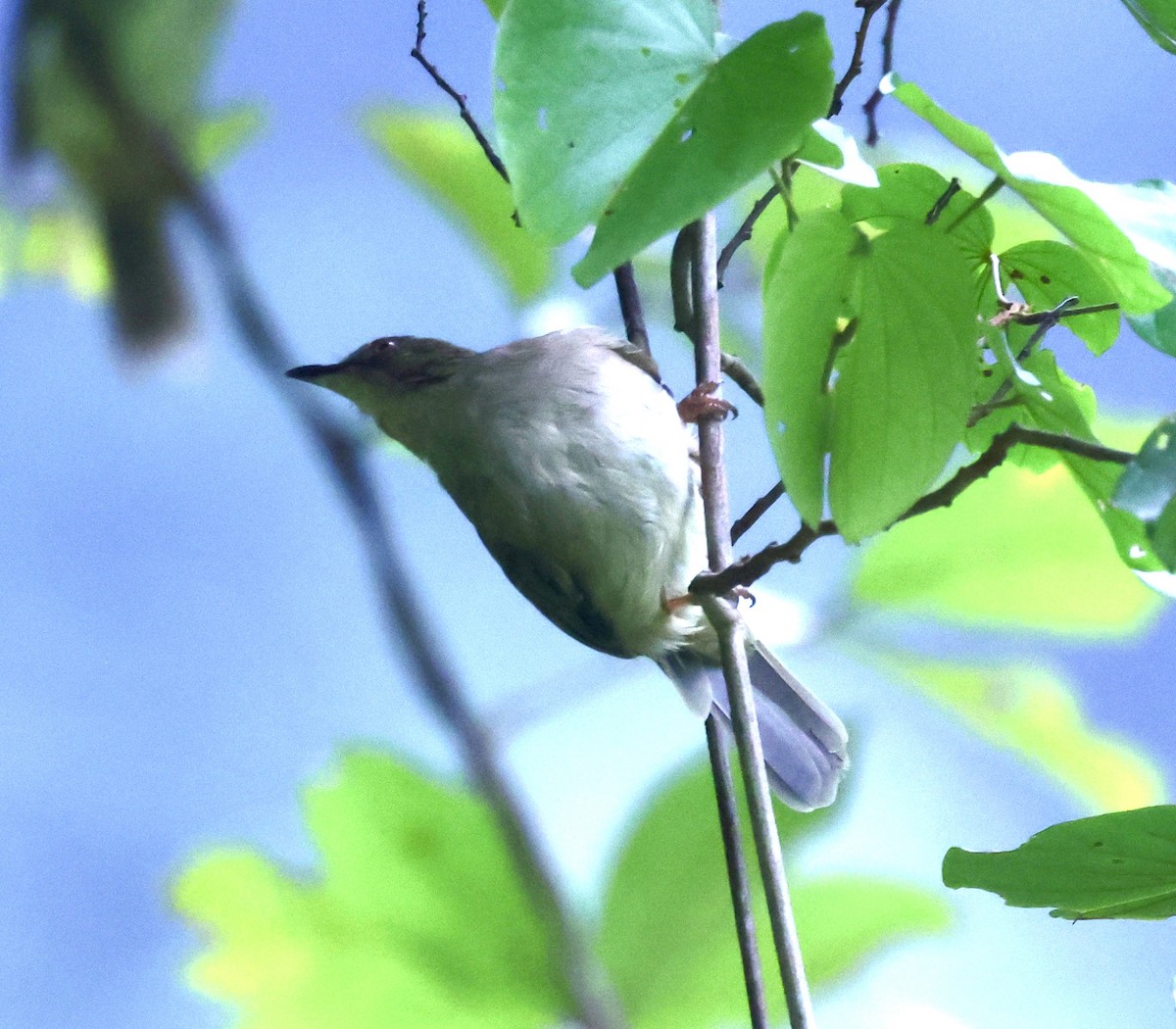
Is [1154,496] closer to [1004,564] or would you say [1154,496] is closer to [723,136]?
[723,136]

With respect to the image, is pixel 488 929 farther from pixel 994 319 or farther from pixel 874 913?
pixel 994 319

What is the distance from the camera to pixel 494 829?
4.04 ft

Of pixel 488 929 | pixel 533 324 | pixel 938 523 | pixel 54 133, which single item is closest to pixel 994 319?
pixel 938 523

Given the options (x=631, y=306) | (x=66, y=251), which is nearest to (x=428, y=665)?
(x=631, y=306)

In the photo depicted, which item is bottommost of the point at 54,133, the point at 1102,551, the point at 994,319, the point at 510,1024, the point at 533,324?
the point at 510,1024

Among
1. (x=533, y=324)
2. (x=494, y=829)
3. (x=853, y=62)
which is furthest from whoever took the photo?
(x=533, y=324)

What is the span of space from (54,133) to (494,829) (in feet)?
5.78

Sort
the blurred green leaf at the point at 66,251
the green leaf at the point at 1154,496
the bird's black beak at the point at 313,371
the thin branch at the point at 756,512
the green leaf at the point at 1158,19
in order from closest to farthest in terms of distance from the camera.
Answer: the green leaf at the point at 1154,496, the green leaf at the point at 1158,19, the thin branch at the point at 756,512, the bird's black beak at the point at 313,371, the blurred green leaf at the point at 66,251

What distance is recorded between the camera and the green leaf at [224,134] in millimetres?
2170

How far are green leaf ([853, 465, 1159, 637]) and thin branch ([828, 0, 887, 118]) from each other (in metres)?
0.39

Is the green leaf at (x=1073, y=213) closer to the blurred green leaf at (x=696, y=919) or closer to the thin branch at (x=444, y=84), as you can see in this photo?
the thin branch at (x=444, y=84)

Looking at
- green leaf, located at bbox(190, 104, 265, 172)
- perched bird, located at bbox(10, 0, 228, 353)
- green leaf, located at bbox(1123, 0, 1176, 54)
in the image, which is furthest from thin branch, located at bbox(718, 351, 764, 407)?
perched bird, located at bbox(10, 0, 228, 353)

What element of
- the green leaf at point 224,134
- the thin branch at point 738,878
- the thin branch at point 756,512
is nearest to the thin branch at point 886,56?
the thin branch at point 756,512

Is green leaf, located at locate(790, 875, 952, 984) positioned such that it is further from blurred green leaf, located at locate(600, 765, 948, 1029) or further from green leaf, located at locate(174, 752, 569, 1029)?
green leaf, located at locate(174, 752, 569, 1029)
